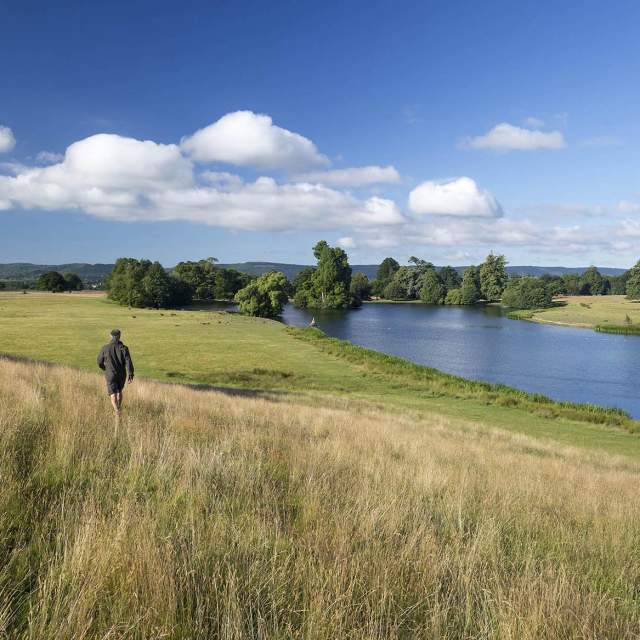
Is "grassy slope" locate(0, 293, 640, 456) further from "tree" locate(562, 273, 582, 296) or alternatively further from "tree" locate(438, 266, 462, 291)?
"tree" locate(562, 273, 582, 296)

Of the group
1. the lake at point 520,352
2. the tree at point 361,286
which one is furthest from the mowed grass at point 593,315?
the tree at point 361,286

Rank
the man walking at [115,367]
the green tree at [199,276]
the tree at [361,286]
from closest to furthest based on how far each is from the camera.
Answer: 1. the man walking at [115,367]
2. the green tree at [199,276]
3. the tree at [361,286]

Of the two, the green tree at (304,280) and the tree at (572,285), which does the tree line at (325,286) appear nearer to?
the green tree at (304,280)

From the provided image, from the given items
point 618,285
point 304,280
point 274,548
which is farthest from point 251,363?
point 618,285

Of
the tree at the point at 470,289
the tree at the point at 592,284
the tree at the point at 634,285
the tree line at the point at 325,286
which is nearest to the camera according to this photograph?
the tree line at the point at 325,286

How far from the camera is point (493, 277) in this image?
498 ft

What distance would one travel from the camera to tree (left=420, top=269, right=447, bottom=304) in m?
154

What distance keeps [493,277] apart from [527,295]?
2056cm

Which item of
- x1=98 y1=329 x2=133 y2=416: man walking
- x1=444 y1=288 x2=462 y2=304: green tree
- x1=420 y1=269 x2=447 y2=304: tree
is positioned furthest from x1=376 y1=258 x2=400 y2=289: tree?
x1=98 y1=329 x2=133 y2=416: man walking

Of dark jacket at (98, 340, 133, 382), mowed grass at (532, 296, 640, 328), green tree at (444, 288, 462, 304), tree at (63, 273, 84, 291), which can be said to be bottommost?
mowed grass at (532, 296, 640, 328)

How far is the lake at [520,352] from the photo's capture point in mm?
41203

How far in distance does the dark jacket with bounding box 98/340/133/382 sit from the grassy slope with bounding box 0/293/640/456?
14.7 meters

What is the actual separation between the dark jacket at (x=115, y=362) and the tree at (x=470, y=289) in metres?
147

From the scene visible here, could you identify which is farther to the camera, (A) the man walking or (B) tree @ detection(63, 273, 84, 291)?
(B) tree @ detection(63, 273, 84, 291)
